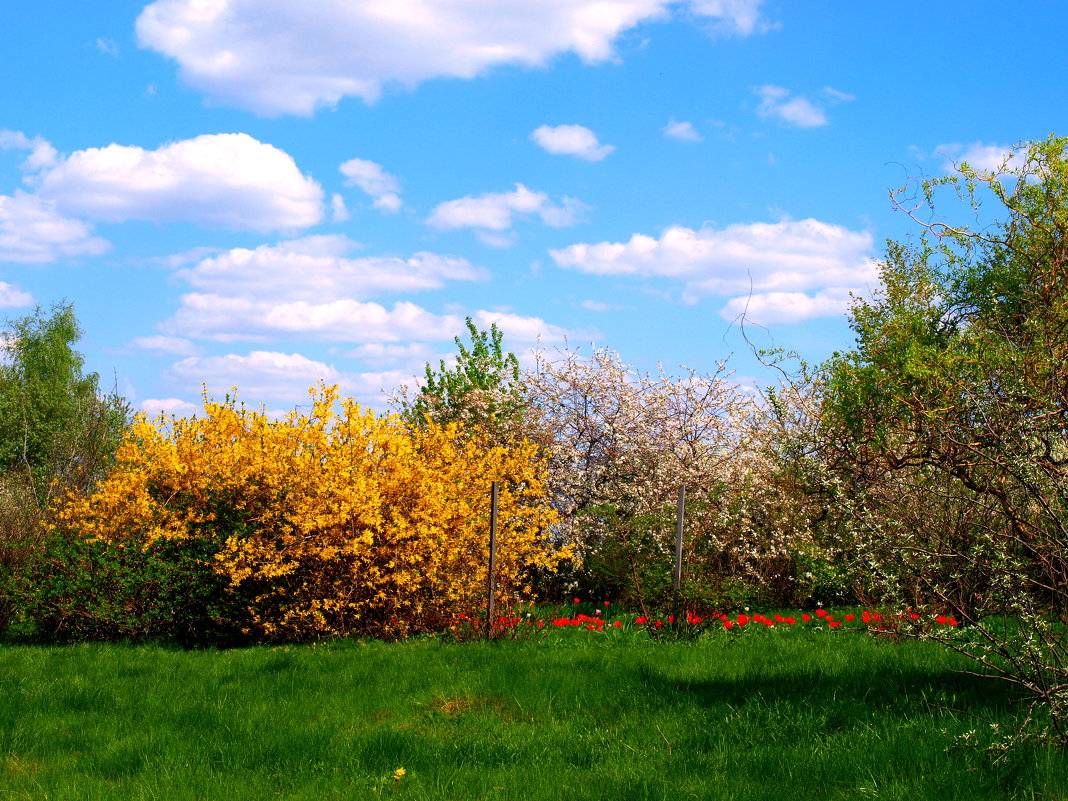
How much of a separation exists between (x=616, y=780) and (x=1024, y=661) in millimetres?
2193

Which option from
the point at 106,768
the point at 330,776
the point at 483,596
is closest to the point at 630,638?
the point at 483,596

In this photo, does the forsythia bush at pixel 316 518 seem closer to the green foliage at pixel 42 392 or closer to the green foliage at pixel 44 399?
the green foliage at pixel 44 399

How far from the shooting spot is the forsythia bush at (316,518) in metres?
8.68

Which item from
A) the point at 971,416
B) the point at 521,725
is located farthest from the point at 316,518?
the point at 971,416

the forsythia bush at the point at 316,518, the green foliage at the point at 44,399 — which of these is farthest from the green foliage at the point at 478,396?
the green foliage at the point at 44,399

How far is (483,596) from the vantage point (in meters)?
9.33

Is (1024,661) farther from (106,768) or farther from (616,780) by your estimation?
(106,768)

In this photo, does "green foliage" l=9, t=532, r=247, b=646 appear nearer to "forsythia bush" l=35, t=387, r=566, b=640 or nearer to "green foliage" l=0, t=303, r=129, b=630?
"forsythia bush" l=35, t=387, r=566, b=640

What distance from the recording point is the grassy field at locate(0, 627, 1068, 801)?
171 inches

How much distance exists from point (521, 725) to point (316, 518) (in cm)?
370

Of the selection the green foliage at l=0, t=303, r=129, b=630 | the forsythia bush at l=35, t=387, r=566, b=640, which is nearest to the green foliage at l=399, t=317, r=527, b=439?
the forsythia bush at l=35, t=387, r=566, b=640

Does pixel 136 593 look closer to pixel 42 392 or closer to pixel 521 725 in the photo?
pixel 521 725

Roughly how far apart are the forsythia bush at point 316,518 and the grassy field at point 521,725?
1095 millimetres

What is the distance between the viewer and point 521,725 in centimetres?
547
